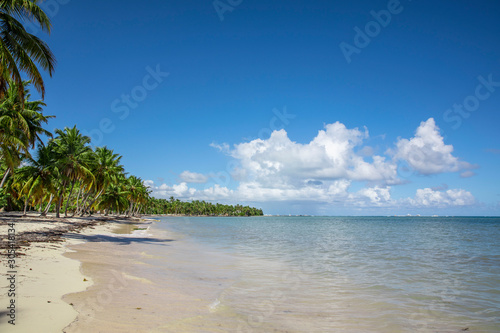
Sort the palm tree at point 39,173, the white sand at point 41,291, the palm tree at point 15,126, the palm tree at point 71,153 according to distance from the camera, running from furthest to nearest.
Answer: the palm tree at point 71,153, the palm tree at point 39,173, the palm tree at point 15,126, the white sand at point 41,291

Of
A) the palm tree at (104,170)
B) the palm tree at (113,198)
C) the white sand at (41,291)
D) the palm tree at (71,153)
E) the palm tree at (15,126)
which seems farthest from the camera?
the palm tree at (113,198)

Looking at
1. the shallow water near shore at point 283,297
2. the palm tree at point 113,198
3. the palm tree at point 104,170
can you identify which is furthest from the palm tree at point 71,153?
the shallow water near shore at point 283,297

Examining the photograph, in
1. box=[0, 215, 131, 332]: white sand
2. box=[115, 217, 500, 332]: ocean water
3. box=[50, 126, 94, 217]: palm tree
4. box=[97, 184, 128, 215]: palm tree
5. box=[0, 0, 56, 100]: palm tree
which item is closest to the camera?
box=[0, 215, 131, 332]: white sand

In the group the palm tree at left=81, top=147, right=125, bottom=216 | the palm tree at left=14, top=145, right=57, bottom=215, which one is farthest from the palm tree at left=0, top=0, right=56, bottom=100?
the palm tree at left=81, top=147, right=125, bottom=216

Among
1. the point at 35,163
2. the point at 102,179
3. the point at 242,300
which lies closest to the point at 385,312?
the point at 242,300

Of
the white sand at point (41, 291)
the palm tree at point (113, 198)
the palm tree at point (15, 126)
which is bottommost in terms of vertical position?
the white sand at point (41, 291)

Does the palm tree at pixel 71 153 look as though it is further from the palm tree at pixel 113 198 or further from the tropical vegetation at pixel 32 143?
the palm tree at pixel 113 198

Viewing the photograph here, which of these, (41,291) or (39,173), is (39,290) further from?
(39,173)

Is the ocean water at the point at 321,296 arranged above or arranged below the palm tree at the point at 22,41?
below

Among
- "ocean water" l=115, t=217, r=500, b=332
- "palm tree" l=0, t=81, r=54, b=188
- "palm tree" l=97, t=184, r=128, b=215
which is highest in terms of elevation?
"palm tree" l=0, t=81, r=54, b=188

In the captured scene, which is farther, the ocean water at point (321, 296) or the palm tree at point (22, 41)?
the palm tree at point (22, 41)

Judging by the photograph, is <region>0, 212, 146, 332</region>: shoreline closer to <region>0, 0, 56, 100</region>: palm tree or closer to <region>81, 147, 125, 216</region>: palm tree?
<region>0, 0, 56, 100</region>: palm tree

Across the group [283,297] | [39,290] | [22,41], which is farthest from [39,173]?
[283,297]

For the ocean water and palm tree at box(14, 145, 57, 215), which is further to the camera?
palm tree at box(14, 145, 57, 215)
